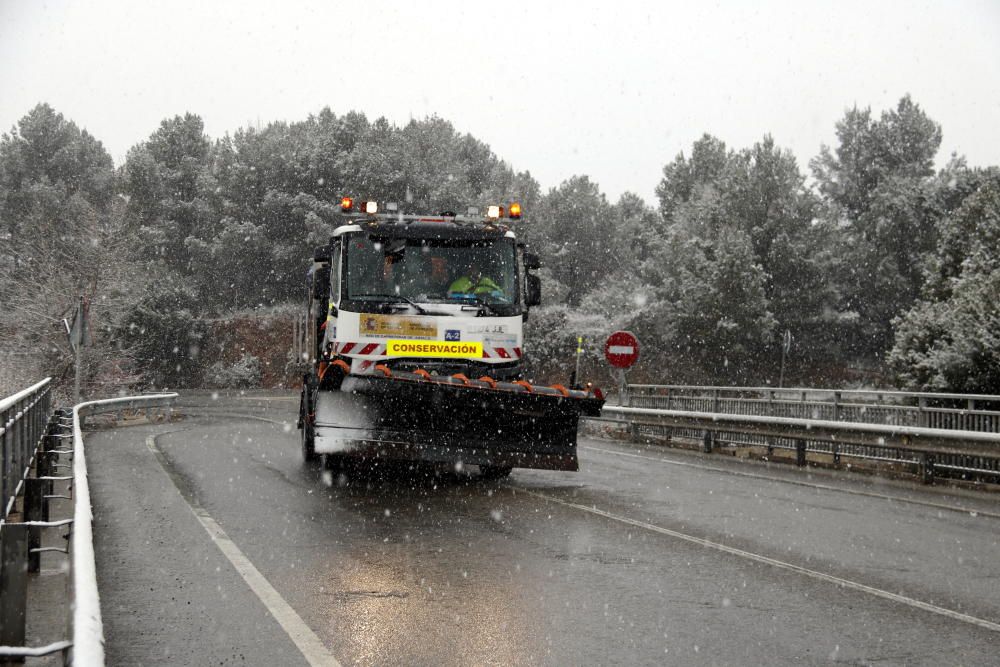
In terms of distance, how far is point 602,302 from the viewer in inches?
2414

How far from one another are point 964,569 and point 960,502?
17.3 ft

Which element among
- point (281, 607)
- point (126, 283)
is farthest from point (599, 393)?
point (126, 283)

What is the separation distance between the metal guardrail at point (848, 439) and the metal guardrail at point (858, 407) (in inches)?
24.0

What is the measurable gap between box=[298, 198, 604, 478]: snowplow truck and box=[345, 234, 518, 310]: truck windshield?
0.01 metres

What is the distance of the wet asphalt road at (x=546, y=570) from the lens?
19.1ft

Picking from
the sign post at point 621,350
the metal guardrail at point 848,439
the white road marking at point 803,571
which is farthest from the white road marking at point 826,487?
the sign post at point 621,350

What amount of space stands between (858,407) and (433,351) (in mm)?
8593

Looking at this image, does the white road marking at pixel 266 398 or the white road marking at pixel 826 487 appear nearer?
the white road marking at pixel 826 487

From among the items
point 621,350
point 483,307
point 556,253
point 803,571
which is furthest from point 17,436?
point 556,253

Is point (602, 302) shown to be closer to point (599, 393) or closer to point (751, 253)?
point (751, 253)

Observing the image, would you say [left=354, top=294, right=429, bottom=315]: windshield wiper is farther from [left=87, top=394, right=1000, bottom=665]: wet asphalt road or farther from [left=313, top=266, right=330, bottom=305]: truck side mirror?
[left=87, top=394, right=1000, bottom=665]: wet asphalt road

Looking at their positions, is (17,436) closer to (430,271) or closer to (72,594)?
(430,271)

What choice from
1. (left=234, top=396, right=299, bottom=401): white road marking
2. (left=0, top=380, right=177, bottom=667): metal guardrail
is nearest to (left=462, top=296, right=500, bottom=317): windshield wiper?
(left=0, top=380, right=177, bottom=667): metal guardrail

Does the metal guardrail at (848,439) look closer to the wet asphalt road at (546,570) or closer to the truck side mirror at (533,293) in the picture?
the wet asphalt road at (546,570)
